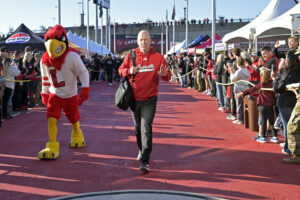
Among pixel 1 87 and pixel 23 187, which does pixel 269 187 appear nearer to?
pixel 23 187

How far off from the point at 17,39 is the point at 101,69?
11698 mm

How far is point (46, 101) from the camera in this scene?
6906 millimetres

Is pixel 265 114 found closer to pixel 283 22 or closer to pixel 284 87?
pixel 284 87

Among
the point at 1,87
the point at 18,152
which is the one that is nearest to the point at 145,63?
the point at 18,152

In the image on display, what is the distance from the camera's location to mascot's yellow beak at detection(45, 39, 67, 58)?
21.2 feet

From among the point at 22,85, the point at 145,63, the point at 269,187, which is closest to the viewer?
the point at 269,187

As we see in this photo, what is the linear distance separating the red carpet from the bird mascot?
2.17ft

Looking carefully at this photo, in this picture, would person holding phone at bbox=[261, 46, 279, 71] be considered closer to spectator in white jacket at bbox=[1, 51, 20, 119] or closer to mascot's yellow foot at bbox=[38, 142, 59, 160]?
mascot's yellow foot at bbox=[38, 142, 59, 160]

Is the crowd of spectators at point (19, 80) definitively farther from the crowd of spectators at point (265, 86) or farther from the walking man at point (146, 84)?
the crowd of spectators at point (265, 86)

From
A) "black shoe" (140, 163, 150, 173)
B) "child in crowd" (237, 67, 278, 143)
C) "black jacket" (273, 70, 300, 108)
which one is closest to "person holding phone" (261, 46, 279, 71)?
"child in crowd" (237, 67, 278, 143)

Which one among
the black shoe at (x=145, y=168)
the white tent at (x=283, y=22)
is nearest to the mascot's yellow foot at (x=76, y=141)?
the black shoe at (x=145, y=168)

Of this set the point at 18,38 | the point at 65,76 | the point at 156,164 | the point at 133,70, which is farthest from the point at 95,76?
the point at 133,70

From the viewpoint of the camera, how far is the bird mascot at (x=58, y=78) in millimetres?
6543

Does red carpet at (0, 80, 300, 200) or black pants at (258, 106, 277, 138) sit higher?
black pants at (258, 106, 277, 138)
